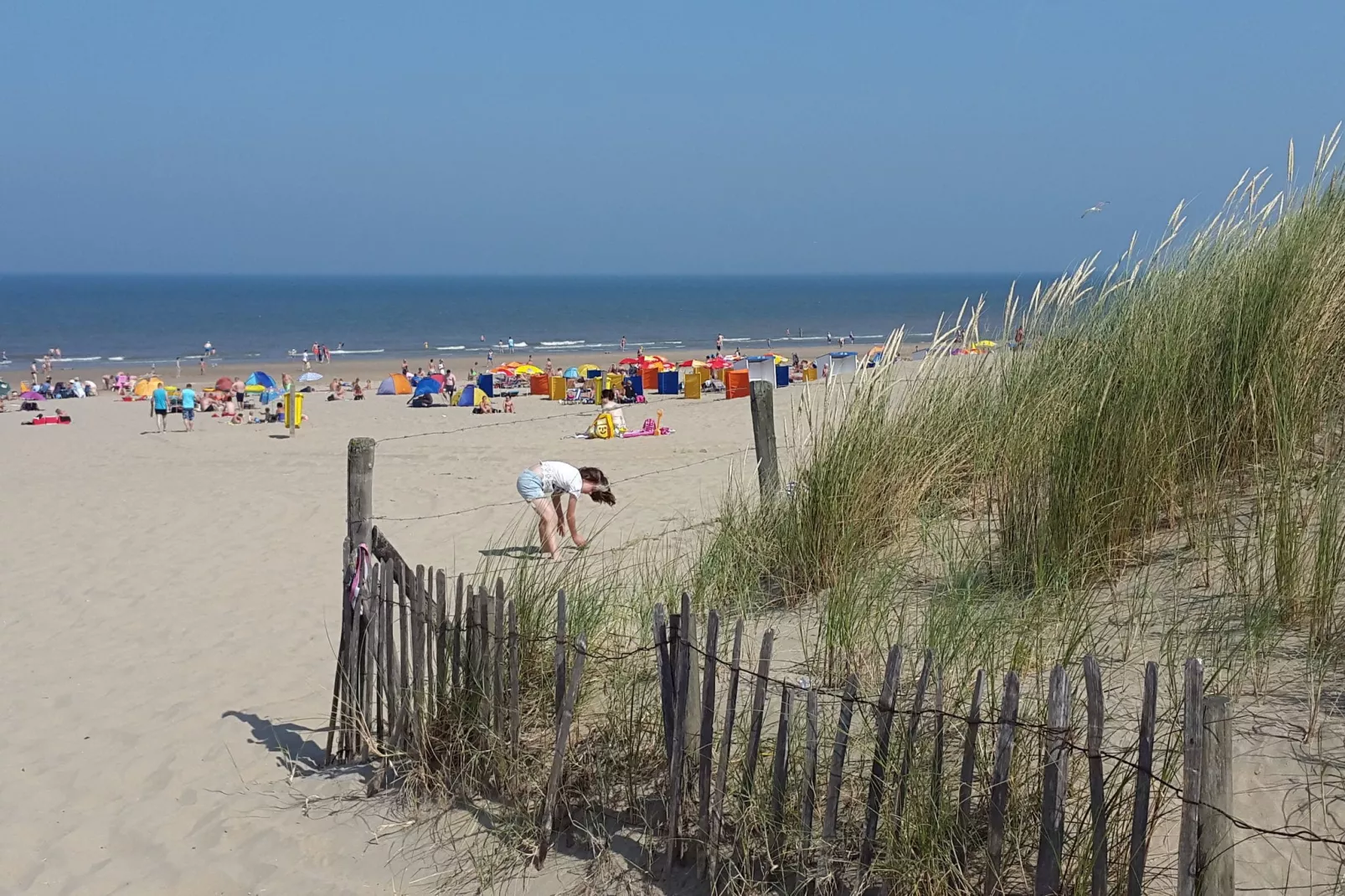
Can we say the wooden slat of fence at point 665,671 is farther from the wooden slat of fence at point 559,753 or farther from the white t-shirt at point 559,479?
the white t-shirt at point 559,479

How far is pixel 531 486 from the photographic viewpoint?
759 centimetres

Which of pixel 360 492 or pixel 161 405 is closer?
pixel 360 492

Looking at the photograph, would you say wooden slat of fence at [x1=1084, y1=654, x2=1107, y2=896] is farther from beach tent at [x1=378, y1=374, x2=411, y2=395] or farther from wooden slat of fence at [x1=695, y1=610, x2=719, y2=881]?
beach tent at [x1=378, y1=374, x2=411, y2=395]

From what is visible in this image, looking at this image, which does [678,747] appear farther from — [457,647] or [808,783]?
[457,647]

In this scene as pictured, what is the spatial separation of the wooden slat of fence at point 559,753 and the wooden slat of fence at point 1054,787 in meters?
1.34

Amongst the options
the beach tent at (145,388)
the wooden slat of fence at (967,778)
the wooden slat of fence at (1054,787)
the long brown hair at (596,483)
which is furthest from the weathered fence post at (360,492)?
the beach tent at (145,388)

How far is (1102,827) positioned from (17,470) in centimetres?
1464

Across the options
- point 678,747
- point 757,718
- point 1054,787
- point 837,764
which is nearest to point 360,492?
point 678,747

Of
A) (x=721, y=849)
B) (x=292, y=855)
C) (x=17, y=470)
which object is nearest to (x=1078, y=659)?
(x=721, y=849)

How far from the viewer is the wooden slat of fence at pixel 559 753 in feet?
10.5

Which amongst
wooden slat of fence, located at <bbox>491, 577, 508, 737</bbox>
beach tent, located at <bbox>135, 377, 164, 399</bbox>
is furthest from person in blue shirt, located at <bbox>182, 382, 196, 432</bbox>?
wooden slat of fence, located at <bbox>491, 577, 508, 737</bbox>

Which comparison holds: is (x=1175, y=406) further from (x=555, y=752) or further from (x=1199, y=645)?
(x=555, y=752)

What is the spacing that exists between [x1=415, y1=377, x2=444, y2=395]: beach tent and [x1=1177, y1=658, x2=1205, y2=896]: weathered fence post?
68.3ft

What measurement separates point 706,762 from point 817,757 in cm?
36
